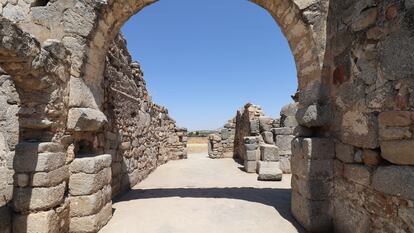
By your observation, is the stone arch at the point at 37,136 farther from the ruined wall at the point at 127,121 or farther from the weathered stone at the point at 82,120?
the ruined wall at the point at 127,121

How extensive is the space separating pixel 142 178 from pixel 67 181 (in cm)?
358

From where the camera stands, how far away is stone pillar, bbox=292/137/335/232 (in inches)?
112

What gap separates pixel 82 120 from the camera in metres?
3.03

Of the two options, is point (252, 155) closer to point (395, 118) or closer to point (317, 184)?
point (317, 184)

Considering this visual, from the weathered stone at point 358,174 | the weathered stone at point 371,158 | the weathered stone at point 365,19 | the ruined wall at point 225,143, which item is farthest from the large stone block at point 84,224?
the ruined wall at point 225,143

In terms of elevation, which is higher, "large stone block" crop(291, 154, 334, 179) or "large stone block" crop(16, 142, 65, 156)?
"large stone block" crop(16, 142, 65, 156)

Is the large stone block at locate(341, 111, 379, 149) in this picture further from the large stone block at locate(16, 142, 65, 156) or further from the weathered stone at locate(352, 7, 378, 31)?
the large stone block at locate(16, 142, 65, 156)

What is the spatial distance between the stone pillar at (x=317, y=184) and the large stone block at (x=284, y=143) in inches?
202

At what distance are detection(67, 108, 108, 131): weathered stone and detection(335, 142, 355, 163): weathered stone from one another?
3001 millimetres

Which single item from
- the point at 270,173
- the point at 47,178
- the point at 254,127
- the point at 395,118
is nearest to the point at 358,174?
the point at 395,118

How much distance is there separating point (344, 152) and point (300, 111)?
84 cm

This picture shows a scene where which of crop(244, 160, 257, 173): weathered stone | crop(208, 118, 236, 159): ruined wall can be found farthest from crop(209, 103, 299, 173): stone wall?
crop(208, 118, 236, 159): ruined wall

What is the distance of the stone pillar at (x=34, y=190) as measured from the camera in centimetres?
244

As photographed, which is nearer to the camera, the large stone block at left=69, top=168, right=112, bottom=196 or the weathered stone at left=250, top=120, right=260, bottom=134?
the large stone block at left=69, top=168, right=112, bottom=196
